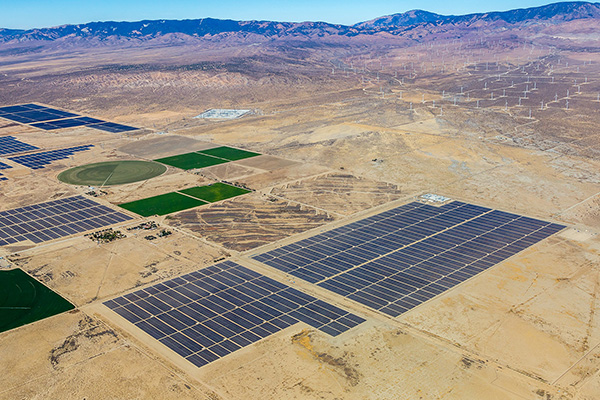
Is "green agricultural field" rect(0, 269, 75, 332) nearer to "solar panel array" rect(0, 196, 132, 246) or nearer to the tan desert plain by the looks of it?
the tan desert plain

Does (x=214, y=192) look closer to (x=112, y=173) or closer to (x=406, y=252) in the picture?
(x=112, y=173)

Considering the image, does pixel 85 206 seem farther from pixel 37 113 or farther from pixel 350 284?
pixel 37 113

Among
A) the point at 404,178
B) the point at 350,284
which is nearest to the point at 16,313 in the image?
the point at 350,284

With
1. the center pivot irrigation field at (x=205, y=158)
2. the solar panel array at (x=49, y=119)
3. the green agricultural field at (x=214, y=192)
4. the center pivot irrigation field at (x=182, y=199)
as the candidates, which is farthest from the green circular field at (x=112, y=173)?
the solar panel array at (x=49, y=119)

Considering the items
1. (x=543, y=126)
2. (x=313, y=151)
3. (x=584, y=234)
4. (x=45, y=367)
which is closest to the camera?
(x=45, y=367)

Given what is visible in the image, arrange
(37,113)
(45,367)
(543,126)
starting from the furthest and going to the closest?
(37,113) < (543,126) < (45,367)

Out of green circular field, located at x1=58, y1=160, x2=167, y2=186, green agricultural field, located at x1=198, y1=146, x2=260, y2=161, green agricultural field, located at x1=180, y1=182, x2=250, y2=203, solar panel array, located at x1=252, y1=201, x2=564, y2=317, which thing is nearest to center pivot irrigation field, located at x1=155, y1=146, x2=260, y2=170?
green agricultural field, located at x1=198, y1=146, x2=260, y2=161

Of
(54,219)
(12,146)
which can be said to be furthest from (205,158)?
(12,146)

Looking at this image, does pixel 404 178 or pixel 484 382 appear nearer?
pixel 484 382
